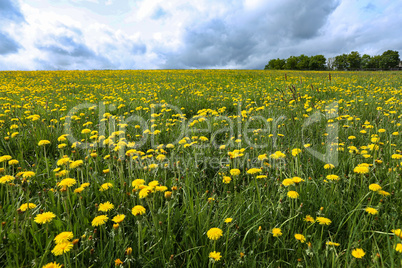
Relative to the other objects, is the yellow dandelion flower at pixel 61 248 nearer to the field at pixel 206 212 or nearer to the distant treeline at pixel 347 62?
the field at pixel 206 212

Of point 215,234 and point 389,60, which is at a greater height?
point 389,60

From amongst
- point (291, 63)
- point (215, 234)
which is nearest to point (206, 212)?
point (215, 234)

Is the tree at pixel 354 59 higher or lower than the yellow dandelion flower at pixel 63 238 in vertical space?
higher

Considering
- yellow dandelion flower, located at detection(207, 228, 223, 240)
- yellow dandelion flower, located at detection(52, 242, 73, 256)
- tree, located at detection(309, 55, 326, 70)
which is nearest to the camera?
yellow dandelion flower, located at detection(52, 242, 73, 256)

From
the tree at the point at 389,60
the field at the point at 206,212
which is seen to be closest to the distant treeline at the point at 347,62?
the tree at the point at 389,60

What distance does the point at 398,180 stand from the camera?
1859mm

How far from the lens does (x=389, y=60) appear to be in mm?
69812

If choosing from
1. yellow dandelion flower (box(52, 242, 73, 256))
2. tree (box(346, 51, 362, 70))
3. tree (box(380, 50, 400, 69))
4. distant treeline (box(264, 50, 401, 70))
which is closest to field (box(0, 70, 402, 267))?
yellow dandelion flower (box(52, 242, 73, 256))

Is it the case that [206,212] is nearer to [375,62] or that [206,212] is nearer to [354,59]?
[354,59]

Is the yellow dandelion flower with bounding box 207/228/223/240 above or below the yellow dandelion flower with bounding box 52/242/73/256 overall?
below

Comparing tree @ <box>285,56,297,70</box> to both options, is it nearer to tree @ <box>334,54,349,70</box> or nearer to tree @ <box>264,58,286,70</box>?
tree @ <box>264,58,286,70</box>

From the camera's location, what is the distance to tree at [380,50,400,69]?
70125 millimetres

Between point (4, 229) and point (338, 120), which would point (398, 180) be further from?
point (4, 229)

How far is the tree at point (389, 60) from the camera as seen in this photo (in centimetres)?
7012
